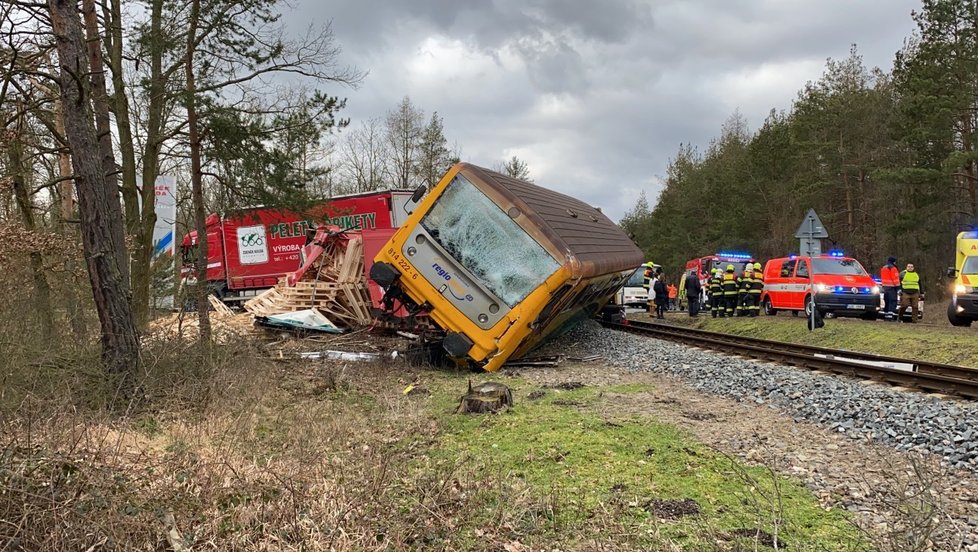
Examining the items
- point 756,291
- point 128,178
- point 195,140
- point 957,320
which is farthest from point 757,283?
point 128,178

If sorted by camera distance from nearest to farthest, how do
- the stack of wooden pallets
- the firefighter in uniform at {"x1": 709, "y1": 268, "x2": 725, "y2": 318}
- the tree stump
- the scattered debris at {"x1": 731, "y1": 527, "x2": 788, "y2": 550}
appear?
the scattered debris at {"x1": 731, "y1": 527, "x2": 788, "y2": 550}
the tree stump
the stack of wooden pallets
the firefighter in uniform at {"x1": 709, "y1": 268, "x2": 725, "y2": 318}

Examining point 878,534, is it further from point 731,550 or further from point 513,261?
point 513,261

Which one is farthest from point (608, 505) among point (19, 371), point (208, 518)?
point (19, 371)

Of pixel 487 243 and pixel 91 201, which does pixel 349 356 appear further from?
pixel 91 201

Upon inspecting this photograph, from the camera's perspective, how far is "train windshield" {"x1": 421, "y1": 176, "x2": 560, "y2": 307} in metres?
8.37

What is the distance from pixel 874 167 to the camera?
89.4 feet

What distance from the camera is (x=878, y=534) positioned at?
130 inches

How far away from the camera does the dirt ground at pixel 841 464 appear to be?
3.29m

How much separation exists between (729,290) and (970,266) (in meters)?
5.88

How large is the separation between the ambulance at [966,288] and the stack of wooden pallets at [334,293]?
12.4 m

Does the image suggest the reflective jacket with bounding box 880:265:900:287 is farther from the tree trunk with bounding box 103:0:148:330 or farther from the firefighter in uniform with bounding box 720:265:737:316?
the tree trunk with bounding box 103:0:148:330

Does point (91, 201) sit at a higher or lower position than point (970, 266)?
higher

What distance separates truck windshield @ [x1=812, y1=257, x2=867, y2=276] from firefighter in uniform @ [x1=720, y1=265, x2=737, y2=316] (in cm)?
214

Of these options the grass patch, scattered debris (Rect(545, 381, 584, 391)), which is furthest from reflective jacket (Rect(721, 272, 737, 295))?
the grass patch
